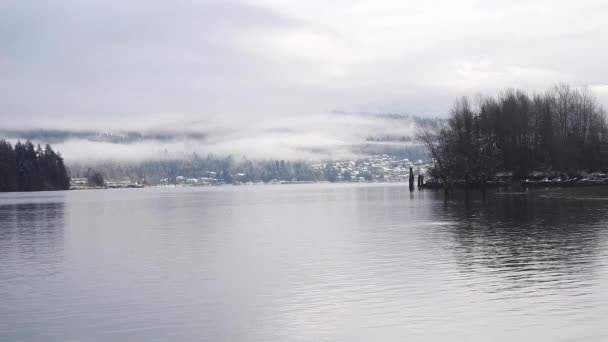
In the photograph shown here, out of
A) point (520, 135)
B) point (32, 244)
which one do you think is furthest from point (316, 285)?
point (520, 135)

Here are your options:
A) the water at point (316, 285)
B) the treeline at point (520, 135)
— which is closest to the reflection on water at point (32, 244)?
the water at point (316, 285)

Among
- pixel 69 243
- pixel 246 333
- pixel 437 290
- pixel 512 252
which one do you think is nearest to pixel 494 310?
pixel 437 290

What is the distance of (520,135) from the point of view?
127m

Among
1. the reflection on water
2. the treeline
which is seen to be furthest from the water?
the treeline

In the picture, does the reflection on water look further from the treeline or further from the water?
the treeline

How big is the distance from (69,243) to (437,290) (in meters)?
28.2

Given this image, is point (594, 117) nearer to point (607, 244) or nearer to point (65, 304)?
point (607, 244)

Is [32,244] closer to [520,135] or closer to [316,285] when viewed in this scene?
[316,285]

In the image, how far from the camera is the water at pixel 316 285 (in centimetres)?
1789

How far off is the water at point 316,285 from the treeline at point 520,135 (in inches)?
3223

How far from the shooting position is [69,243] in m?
43.2

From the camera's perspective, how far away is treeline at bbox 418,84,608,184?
12394 centimetres

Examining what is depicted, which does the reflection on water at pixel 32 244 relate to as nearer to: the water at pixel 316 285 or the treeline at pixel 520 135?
the water at pixel 316 285

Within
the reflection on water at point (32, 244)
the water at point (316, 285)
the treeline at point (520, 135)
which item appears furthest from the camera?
the treeline at point (520, 135)
